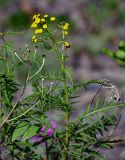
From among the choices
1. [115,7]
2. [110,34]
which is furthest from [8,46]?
[115,7]

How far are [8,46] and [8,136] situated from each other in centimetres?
34

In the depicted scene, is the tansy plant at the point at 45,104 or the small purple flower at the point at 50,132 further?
the small purple flower at the point at 50,132

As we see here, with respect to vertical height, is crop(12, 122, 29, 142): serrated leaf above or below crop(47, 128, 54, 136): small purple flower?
above

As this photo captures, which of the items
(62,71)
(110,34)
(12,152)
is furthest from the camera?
(110,34)

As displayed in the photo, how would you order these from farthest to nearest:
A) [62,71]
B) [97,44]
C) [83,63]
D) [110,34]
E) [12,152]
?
[110,34] → [97,44] → [83,63] → [12,152] → [62,71]

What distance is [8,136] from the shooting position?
2.14 meters

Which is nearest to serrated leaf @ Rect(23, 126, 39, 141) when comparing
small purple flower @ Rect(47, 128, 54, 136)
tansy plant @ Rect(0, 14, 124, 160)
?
tansy plant @ Rect(0, 14, 124, 160)

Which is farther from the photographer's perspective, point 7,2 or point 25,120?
point 7,2

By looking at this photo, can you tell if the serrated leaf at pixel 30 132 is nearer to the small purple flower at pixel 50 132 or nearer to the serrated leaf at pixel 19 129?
the serrated leaf at pixel 19 129

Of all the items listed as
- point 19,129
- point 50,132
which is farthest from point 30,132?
point 50,132

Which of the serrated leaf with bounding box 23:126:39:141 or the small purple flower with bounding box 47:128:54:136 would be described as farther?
the small purple flower with bounding box 47:128:54:136

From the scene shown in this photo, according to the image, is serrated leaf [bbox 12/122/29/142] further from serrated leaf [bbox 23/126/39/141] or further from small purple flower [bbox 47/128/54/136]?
small purple flower [bbox 47/128/54/136]

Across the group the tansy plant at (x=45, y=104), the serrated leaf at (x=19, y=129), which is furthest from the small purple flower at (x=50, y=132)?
the serrated leaf at (x=19, y=129)

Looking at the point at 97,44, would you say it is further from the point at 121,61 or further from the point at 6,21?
the point at 121,61
